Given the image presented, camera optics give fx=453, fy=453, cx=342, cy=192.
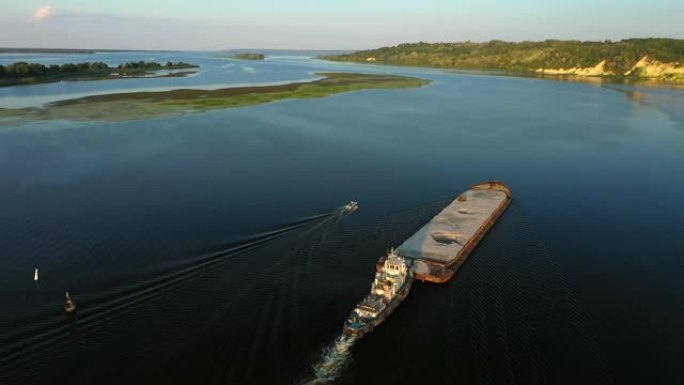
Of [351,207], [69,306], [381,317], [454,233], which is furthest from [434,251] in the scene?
[69,306]

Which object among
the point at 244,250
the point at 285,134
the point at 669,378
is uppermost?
the point at 285,134

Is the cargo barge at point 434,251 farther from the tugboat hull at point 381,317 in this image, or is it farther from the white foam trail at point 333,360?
the white foam trail at point 333,360

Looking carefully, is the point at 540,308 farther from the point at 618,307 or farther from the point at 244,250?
the point at 244,250

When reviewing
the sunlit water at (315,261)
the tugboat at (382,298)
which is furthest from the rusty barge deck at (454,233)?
the tugboat at (382,298)

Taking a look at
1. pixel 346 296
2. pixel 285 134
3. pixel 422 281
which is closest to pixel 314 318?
pixel 346 296

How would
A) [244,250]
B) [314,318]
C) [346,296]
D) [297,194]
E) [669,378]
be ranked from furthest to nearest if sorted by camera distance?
1. [297,194]
2. [244,250]
3. [346,296]
4. [314,318]
5. [669,378]

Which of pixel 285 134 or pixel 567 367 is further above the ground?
pixel 285 134

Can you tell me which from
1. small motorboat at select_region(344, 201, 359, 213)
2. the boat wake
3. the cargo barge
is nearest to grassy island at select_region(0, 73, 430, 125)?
small motorboat at select_region(344, 201, 359, 213)
